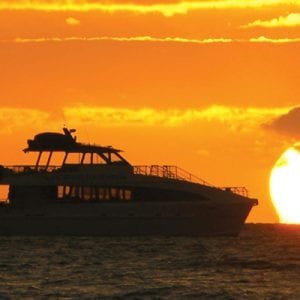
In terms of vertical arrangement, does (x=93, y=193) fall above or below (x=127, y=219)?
above

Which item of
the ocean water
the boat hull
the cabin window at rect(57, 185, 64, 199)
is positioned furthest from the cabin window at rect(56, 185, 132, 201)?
the ocean water

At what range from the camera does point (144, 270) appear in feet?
175

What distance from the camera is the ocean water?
43.6 m

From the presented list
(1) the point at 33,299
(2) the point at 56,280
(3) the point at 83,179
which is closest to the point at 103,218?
(3) the point at 83,179

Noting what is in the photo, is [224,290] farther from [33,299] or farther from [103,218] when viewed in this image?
[103,218]

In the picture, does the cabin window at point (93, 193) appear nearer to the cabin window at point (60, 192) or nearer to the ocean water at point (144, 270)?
the cabin window at point (60, 192)

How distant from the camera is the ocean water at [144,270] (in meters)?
43.6

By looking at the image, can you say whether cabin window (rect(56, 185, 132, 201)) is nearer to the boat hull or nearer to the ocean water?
the boat hull

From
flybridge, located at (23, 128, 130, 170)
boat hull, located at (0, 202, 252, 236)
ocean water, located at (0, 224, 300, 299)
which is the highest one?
flybridge, located at (23, 128, 130, 170)

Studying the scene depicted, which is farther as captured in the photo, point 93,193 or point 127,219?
point 93,193

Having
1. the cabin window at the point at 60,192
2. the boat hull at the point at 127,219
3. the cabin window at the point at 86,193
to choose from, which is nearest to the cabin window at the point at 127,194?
the boat hull at the point at 127,219

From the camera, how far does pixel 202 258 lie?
6225 centimetres

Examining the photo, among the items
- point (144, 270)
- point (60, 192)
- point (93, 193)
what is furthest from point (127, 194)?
point (144, 270)

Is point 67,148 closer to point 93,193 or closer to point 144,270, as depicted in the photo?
point 93,193
